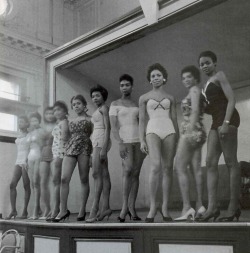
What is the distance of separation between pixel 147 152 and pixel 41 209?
2129mm

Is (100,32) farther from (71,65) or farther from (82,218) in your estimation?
(82,218)

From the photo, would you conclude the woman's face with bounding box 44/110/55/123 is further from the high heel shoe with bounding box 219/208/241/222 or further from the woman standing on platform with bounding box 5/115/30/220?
the high heel shoe with bounding box 219/208/241/222

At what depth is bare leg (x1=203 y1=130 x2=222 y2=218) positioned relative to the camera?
3.03 meters

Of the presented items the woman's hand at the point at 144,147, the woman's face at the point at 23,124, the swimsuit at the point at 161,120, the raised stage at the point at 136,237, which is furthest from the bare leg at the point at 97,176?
the woman's face at the point at 23,124

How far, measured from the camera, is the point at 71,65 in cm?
485

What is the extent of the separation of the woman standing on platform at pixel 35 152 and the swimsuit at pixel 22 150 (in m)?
0.09

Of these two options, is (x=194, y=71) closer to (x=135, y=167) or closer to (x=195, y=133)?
(x=195, y=133)

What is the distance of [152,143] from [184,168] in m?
0.35

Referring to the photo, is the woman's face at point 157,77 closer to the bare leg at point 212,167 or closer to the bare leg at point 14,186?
the bare leg at point 212,167

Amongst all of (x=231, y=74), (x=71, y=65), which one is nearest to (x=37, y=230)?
(x=71, y=65)

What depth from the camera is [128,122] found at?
3.69 metres

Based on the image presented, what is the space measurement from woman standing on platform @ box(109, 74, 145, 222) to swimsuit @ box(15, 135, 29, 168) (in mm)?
1623

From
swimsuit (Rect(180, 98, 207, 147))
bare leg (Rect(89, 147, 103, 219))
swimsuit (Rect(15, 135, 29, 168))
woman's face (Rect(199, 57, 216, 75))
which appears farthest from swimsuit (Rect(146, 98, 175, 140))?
swimsuit (Rect(15, 135, 29, 168))

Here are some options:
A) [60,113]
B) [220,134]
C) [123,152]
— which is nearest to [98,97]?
[60,113]
